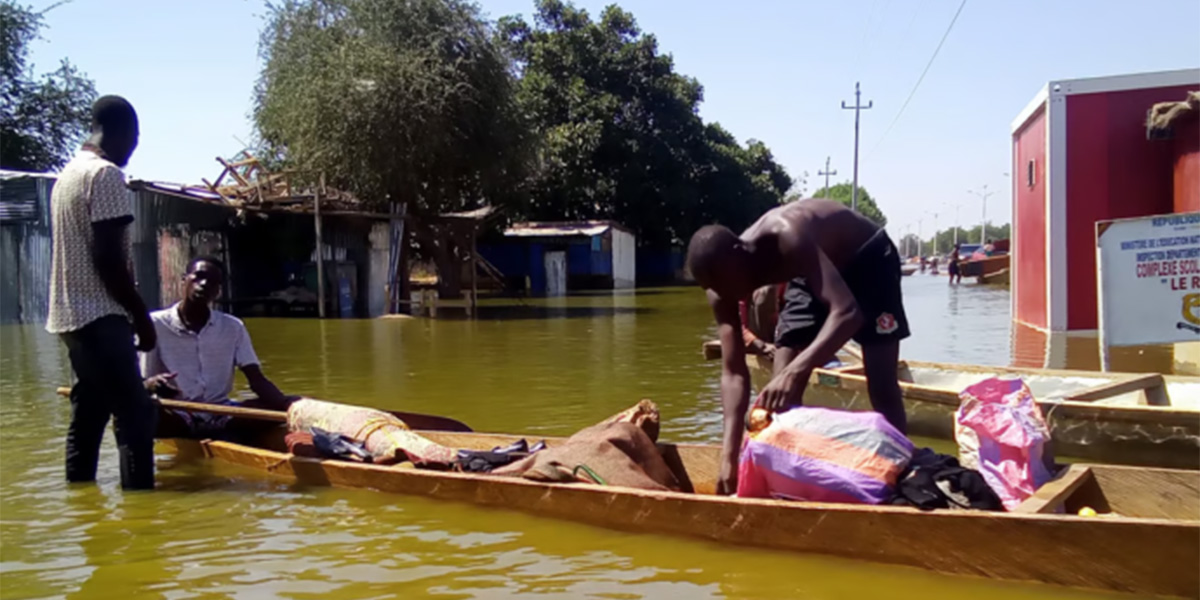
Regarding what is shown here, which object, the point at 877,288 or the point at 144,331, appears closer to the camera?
the point at 877,288

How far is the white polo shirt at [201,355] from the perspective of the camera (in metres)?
6.40

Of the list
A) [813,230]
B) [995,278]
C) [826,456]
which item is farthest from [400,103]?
[995,278]

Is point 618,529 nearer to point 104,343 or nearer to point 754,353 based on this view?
point 104,343

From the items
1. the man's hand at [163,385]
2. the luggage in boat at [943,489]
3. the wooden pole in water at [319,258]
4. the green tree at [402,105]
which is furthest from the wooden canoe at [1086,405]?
the green tree at [402,105]

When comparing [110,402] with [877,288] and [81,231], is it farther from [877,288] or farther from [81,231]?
[877,288]

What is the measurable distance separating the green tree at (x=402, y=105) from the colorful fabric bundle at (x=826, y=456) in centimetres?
1900

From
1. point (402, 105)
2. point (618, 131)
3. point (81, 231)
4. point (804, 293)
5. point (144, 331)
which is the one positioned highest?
point (618, 131)

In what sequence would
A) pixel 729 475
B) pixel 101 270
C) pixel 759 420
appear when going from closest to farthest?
pixel 759 420 → pixel 729 475 → pixel 101 270

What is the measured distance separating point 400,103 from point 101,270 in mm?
17903

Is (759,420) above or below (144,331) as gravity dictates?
below

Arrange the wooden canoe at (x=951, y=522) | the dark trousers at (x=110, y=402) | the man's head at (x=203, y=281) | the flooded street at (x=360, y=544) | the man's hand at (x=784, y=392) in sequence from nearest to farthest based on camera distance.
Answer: the wooden canoe at (x=951, y=522) < the flooded street at (x=360, y=544) < the man's hand at (x=784, y=392) < the dark trousers at (x=110, y=402) < the man's head at (x=203, y=281)

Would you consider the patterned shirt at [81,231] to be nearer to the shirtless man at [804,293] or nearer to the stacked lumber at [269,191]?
the shirtless man at [804,293]

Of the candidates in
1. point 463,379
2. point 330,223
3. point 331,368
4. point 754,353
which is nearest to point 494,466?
point 754,353

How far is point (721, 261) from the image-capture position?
4371 mm
